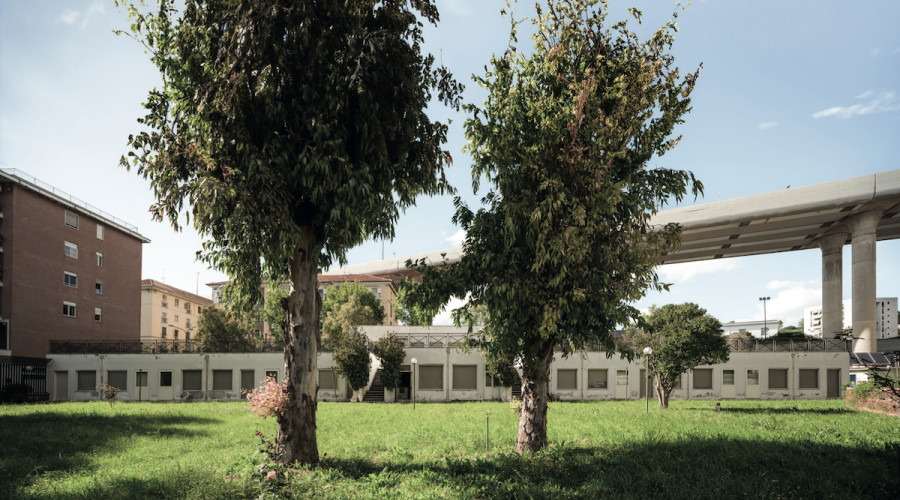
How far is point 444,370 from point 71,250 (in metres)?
29.2

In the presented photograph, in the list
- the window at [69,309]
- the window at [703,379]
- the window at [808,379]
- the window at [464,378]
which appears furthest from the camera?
the window at [69,309]

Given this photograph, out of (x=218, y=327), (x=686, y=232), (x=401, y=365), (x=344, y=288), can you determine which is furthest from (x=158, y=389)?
(x=686, y=232)

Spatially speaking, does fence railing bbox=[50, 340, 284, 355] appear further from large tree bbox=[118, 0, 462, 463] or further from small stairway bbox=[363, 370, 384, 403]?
large tree bbox=[118, 0, 462, 463]

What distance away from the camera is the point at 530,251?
11977 millimetres

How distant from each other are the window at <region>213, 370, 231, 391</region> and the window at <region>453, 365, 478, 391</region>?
1438 centimetres

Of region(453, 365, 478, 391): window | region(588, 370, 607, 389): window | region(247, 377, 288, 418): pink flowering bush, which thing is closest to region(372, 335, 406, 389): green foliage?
region(453, 365, 478, 391): window

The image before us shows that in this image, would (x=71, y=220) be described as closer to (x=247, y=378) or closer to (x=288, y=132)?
(x=247, y=378)

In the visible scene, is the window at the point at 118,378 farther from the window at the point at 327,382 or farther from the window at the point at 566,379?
the window at the point at 566,379

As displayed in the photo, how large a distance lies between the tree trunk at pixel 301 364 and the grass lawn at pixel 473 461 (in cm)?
58

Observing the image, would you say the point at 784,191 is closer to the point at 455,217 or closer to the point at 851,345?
the point at 851,345

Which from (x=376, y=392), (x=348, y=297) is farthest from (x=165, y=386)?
(x=348, y=297)

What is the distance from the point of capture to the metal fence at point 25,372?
3272 cm

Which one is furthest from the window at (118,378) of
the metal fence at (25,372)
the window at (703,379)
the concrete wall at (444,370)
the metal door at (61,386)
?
the window at (703,379)

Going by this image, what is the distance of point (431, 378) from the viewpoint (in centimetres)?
3431
